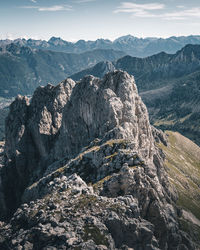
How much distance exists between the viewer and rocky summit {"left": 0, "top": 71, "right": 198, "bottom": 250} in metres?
57.1

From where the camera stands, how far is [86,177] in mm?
85562

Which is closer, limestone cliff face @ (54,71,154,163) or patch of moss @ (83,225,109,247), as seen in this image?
patch of moss @ (83,225,109,247)

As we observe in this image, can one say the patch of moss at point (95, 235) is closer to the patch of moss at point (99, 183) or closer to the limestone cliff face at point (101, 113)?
the patch of moss at point (99, 183)

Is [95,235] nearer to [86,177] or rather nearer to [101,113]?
[86,177]

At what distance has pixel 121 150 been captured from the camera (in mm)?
83062

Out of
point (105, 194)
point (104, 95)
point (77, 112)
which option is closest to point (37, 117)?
point (77, 112)

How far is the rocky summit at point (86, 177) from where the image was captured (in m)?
57.1

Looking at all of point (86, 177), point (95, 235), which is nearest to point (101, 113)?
point (86, 177)

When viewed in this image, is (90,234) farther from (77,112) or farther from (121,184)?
(77,112)

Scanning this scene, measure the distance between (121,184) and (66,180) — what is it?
1697 cm

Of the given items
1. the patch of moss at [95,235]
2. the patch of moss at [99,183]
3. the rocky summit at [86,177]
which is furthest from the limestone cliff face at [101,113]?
the patch of moss at [95,235]

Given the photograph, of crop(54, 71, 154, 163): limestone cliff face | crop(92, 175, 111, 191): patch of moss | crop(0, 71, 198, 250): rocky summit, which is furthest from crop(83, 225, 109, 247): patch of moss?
crop(54, 71, 154, 163): limestone cliff face

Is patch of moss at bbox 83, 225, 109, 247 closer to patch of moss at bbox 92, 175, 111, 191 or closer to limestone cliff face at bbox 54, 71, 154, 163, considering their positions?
patch of moss at bbox 92, 175, 111, 191

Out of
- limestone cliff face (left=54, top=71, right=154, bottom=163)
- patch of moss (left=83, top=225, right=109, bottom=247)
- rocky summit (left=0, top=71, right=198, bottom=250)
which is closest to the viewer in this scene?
patch of moss (left=83, top=225, right=109, bottom=247)
